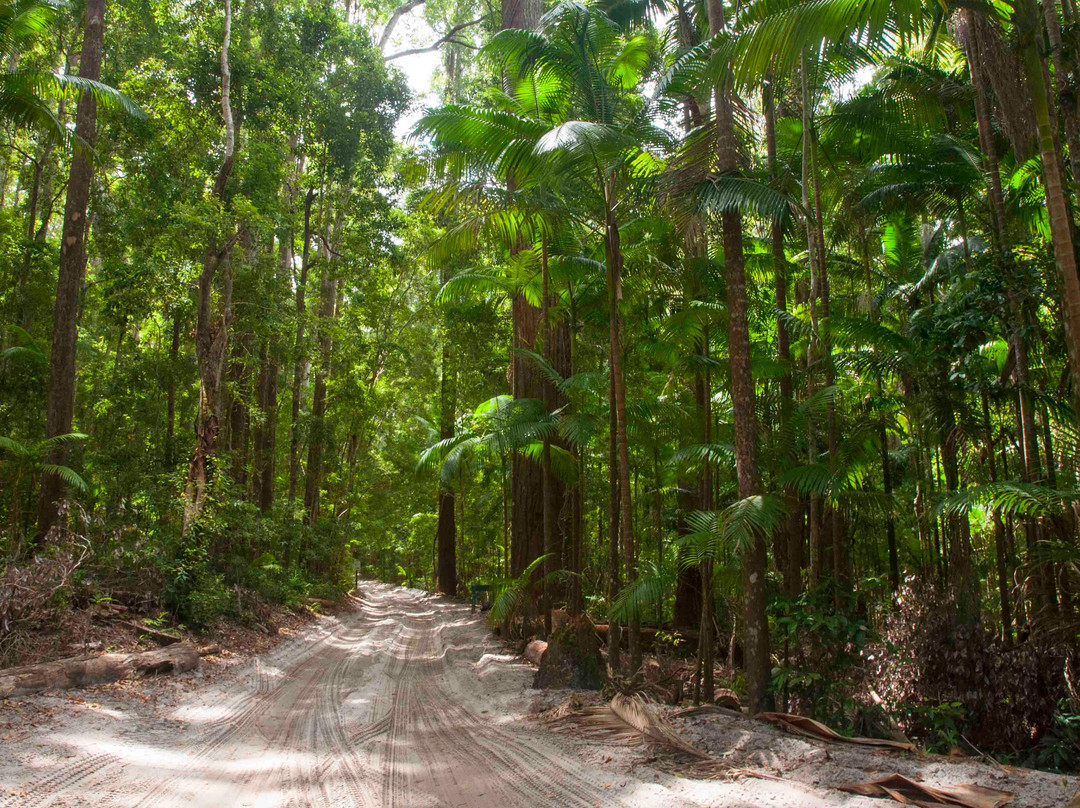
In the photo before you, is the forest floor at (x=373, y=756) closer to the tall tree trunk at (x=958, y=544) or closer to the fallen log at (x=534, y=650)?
the fallen log at (x=534, y=650)

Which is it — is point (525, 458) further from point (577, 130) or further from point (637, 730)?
point (637, 730)

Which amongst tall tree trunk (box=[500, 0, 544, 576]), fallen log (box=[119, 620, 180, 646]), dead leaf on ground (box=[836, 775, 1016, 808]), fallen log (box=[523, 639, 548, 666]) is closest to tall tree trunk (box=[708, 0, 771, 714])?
dead leaf on ground (box=[836, 775, 1016, 808])

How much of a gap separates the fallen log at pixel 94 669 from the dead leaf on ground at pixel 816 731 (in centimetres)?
684

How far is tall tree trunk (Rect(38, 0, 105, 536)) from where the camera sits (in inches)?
478

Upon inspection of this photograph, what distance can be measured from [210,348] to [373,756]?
10.1m

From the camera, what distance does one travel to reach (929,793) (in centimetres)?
417

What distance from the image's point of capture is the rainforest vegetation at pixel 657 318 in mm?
6891

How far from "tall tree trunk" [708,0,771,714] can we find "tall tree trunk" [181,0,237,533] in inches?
373

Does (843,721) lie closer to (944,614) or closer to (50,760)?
(944,614)

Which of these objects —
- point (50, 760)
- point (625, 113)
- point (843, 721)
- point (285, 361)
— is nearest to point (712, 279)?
point (625, 113)

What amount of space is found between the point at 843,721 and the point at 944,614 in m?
1.52

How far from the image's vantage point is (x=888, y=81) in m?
10.2

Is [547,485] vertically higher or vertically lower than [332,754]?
higher

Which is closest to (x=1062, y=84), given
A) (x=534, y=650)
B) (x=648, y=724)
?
(x=648, y=724)
